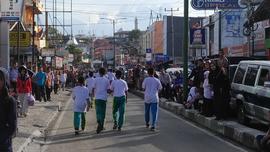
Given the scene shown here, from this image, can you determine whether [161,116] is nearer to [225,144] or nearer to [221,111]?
[221,111]

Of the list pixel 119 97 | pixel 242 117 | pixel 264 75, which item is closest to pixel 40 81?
pixel 119 97

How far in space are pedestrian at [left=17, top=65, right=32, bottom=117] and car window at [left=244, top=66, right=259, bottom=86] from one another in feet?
24.3

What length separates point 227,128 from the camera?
1533cm

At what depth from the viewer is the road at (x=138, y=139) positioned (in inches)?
520

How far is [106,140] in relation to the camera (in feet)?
48.2

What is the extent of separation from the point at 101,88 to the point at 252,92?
4088 mm

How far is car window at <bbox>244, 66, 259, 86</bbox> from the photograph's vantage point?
16.2m

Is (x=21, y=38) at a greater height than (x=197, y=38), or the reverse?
(x=197, y=38)

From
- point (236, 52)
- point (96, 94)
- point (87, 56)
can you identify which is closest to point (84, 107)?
point (96, 94)

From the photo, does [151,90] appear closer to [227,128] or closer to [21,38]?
[227,128]

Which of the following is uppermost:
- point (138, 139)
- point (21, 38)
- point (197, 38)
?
point (197, 38)

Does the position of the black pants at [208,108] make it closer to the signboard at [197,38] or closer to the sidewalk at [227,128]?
the sidewalk at [227,128]

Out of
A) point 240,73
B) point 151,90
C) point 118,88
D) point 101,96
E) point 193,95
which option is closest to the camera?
point 101,96

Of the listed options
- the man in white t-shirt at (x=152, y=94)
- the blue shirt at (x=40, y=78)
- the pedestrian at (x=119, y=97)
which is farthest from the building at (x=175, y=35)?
the pedestrian at (x=119, y=97)
